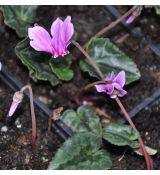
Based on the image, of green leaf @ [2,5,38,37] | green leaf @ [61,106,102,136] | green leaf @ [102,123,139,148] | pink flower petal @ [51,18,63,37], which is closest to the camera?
pink flower petal @ [51,18,63,37]

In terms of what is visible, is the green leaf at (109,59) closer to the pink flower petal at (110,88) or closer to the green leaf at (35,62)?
the green leaf at (35,62)

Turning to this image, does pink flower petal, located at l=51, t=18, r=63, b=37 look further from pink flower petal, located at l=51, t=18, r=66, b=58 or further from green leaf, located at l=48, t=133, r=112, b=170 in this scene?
green leaf, located at l=48, t=133, r=112, b=170

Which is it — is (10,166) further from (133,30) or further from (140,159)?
(133,30)

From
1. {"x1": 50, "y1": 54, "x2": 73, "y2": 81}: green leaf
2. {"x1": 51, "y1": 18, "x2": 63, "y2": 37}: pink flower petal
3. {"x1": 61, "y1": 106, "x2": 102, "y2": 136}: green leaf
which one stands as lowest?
{"x1": 61, "y1": 106, "x2": 102, "y2": 136}: green leaf

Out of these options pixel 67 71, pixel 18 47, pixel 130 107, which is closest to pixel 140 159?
pixel 130 107

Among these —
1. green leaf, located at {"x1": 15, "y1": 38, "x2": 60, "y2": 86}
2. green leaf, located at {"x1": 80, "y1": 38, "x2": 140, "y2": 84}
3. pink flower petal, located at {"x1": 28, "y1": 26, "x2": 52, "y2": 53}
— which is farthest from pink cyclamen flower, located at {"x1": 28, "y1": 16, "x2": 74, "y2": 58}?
green leaf, located at {"x1": 80, "y1": 38, "x2": 140, "y2": 84}

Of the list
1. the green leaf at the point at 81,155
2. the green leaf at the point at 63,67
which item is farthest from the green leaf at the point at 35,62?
the green leaf at the point at 81,155

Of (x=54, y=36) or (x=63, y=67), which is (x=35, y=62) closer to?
(x=63, y=67)
